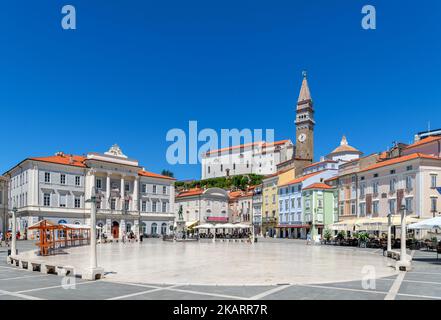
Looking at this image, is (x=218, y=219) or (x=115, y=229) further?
(x=218, y=219)

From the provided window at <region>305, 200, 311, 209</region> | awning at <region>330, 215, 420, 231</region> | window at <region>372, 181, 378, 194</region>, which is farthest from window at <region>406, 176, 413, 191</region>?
window at <region>305, 200, 311, 209</region>

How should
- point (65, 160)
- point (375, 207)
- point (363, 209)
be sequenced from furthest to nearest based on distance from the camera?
point (65, 160) → point (363, 209) → point (375, 207)

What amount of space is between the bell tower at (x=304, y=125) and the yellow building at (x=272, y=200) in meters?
28.8

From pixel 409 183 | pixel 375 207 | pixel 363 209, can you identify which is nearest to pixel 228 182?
pixel 363 209

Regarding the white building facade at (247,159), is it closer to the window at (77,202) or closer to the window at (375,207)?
the window at (375,207)

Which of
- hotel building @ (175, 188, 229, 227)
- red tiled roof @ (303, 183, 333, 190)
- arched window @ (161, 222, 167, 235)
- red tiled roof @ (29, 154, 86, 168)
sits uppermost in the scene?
red tiled roof @ (29, 154, 86, 168)

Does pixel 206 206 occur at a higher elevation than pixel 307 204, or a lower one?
lower

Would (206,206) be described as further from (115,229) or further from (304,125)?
(304,125)

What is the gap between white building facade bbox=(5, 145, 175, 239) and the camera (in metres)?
65.2

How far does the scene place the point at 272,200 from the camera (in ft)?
296

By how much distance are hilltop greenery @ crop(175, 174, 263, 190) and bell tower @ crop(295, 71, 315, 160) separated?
26.2 metres

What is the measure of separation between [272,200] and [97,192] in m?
37.3

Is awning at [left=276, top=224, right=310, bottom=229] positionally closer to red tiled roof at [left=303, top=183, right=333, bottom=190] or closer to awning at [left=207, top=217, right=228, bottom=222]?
red tiled roof at [left=303, top=183, right=333, bottom=190]

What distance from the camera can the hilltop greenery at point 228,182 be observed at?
145m
